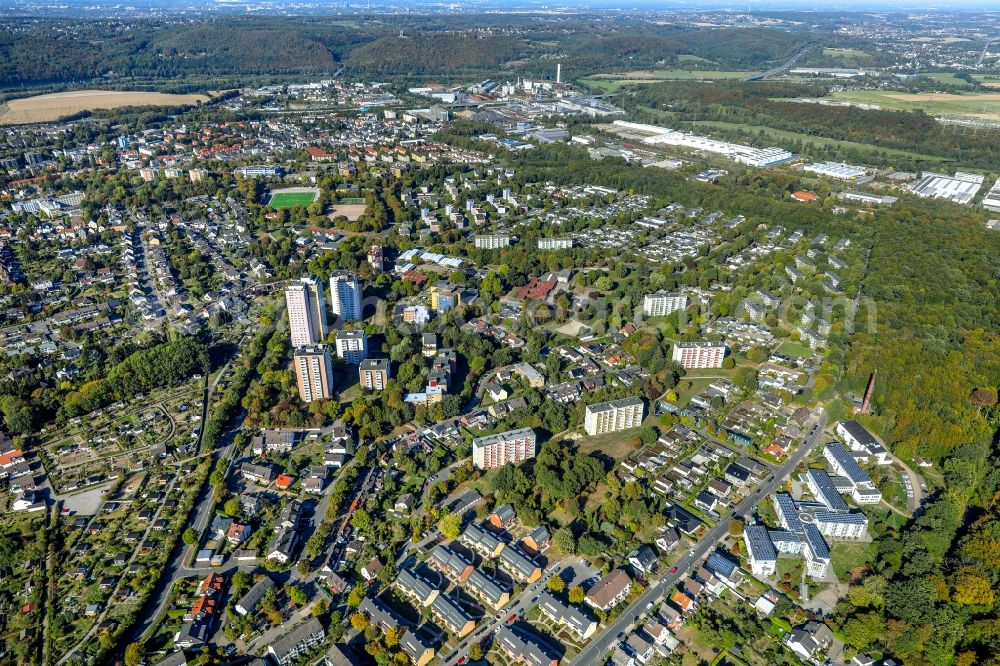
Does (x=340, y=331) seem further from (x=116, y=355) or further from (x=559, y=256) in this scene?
(x=559, y=256)

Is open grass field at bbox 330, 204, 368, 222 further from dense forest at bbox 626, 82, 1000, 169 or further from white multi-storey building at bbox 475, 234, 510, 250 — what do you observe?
dense forest at bbox 626, 82, 1000, 169

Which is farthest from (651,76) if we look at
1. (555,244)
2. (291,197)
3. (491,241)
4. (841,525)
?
(841,525)

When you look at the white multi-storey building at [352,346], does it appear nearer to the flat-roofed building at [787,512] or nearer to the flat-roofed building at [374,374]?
the flat-roofed building at [374,374]

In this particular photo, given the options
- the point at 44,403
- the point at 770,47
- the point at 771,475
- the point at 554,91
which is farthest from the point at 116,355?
the point at 770,47

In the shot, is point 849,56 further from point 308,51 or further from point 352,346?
point 352,346

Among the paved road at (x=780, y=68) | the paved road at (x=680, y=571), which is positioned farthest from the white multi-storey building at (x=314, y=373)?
the paved road at (x=780, y=68)

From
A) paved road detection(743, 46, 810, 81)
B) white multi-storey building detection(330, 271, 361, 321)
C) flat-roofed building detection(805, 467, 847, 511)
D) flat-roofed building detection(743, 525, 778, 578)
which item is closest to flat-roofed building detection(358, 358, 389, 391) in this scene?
white multi-storey building detection(330, 271, 361, 321)
